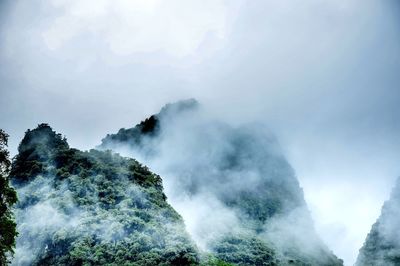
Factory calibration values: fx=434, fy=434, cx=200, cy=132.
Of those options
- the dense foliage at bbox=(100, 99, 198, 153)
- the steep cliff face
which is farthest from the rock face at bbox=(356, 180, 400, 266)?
the dense foliage at bbox=(100, 99, 198, 153)

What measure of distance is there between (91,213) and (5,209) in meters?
20.2

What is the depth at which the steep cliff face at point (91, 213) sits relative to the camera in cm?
3219

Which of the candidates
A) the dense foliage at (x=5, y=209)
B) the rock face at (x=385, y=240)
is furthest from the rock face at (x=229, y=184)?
the dense foliage at (x=5, y=209)

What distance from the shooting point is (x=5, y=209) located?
1584 centimetres

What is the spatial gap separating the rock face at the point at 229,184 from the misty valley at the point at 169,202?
0.59ft

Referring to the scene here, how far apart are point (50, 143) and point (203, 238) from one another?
20.9 metres

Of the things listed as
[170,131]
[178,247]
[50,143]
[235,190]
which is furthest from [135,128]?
[178,247]

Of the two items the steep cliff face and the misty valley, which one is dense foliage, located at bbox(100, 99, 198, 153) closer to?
the misty valley

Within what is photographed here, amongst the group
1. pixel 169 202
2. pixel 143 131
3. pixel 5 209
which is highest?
pixel 143 131

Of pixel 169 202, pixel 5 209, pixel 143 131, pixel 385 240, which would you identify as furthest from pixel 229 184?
pixel 5 209

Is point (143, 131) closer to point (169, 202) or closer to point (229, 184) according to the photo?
point (169, 202)

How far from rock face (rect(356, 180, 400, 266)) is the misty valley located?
0.20 metres

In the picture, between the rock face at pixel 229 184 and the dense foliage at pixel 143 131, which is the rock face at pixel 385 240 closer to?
the rock face at pixel 229 184

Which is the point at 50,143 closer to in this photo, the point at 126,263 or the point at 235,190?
the point at 126,263
